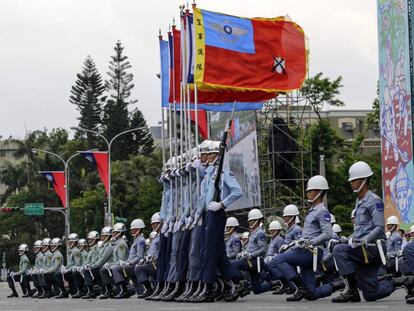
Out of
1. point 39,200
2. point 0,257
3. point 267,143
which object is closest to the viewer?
point 267,143

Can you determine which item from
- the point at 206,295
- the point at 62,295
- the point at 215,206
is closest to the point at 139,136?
the point at 62,295

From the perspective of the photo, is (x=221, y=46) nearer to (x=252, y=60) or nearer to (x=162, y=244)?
(x=252, y=60)

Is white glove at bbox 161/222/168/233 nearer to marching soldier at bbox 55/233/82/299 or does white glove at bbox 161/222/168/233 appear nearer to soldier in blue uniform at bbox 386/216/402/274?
soldier in blue uniform at bbox 386/216/402/274

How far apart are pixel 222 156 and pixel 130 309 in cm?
280

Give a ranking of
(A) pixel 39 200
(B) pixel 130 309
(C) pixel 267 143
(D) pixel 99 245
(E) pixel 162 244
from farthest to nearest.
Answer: (A) pixel 39 200
(C) pixel 267 143
(D) pixel 99 245
(E) pixel 162 244
(B) pixel 130 309

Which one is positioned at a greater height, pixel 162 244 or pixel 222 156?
pixel 222 156

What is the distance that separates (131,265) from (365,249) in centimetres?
983

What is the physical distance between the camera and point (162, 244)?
2034 cm

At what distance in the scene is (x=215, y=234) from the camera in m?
17.8

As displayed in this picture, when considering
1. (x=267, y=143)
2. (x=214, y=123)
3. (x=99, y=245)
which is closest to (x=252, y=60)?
(x=99, y=245)

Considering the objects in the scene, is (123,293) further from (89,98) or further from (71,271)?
(89,98)

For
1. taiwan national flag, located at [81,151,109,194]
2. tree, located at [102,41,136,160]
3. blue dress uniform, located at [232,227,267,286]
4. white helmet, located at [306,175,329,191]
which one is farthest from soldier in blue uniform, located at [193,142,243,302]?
tree, located at [102,41,136,160]

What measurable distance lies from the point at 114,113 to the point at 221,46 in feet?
246

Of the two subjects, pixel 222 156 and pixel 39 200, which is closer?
pixel 222 156
